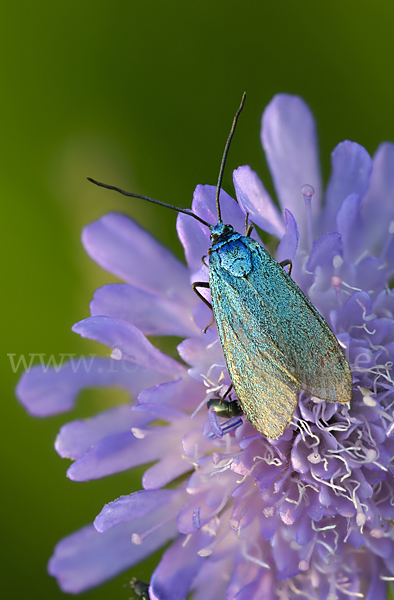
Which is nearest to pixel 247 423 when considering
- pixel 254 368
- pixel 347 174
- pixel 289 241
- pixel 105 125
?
pixel 254 368

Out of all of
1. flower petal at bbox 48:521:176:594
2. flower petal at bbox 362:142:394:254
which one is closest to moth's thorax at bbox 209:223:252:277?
flower petal at bbox 362:142:394:254

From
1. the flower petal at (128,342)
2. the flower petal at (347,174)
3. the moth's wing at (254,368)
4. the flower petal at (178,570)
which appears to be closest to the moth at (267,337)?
Result: the moth's wing at (254,368)

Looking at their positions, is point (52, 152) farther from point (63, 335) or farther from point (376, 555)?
point (376, 555)

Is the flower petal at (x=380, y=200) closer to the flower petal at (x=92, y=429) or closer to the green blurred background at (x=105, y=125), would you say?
the green blurred background at (x=105, y=125)

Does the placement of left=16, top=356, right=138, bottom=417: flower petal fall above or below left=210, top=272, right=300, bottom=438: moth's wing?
below

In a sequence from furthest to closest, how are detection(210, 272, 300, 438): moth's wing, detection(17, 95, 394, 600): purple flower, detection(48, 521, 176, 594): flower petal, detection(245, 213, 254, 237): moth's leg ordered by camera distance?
detection(48, 521, 176, 594): flower petal < detection(245, 213, 254, 237): moth's leg < detection(17, 95, 394, 600): purple flower < detection(210, 272, 300, 438): moth's wing

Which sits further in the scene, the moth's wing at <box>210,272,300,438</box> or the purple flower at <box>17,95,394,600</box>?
the purple flower at <box>17,95,394,600</box>

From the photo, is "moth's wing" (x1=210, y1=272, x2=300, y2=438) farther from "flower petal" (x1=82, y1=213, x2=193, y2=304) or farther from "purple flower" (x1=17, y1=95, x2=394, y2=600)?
"flower petal" (x1=82, y1=213, x2=193, y2=304)

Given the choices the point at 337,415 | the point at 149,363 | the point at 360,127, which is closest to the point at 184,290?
the point at 149,363
